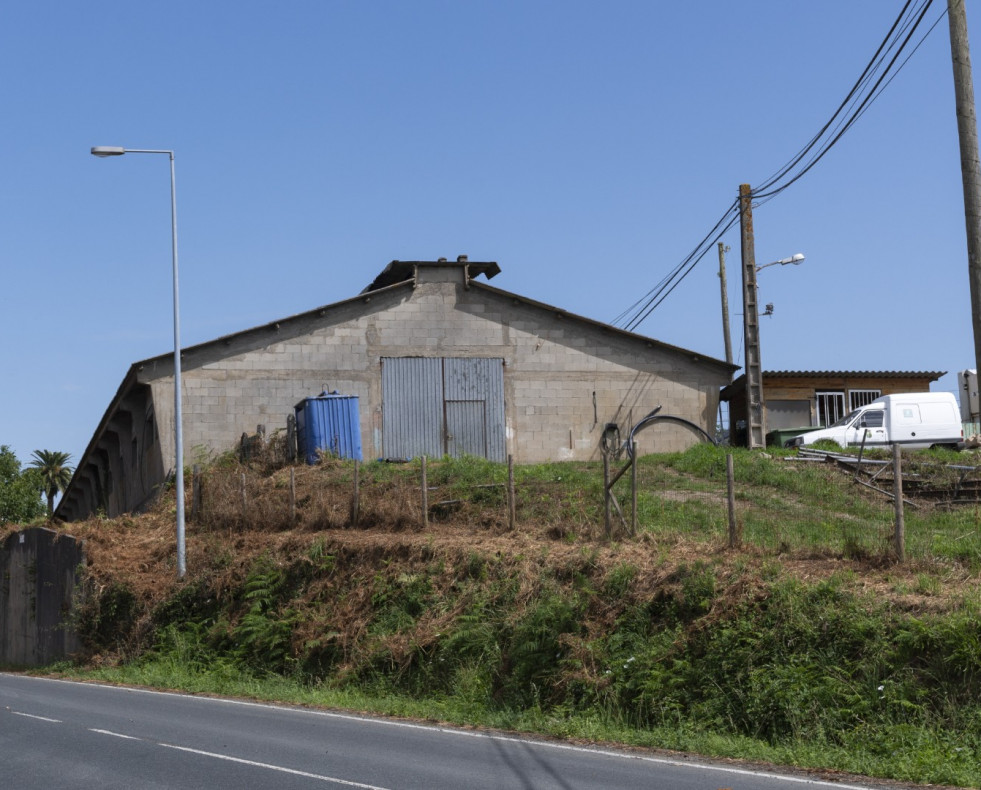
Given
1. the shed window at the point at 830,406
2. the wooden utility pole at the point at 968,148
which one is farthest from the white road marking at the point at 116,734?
the shed window at the point at 830,406

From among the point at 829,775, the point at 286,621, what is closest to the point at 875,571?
the point at 829,775

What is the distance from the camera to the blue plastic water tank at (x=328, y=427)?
96.4ft

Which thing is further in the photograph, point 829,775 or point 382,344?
point 382,344

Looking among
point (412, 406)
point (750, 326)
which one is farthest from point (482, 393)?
point (750, 326)

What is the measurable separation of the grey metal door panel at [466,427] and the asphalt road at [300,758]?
16317 mm

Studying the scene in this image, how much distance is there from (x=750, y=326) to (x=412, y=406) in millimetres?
9548

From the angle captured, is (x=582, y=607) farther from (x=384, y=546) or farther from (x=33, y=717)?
(x=33, y=717)

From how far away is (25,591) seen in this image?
30.5m

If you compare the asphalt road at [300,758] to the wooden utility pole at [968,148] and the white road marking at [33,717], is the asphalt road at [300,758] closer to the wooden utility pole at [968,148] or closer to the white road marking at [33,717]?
the white road marking at [33,717]

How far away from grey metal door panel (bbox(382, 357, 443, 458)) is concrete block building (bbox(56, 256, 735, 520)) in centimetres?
4

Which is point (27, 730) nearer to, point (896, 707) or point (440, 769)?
point (440, 769)

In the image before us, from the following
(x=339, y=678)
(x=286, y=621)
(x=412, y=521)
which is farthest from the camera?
(x=412, y=521)

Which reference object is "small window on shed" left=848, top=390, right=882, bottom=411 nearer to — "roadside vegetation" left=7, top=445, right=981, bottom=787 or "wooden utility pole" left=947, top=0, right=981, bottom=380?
"roadside vegetation" left=7, top=445, right=981, bottom=787

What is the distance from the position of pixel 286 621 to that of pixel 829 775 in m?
12.2
